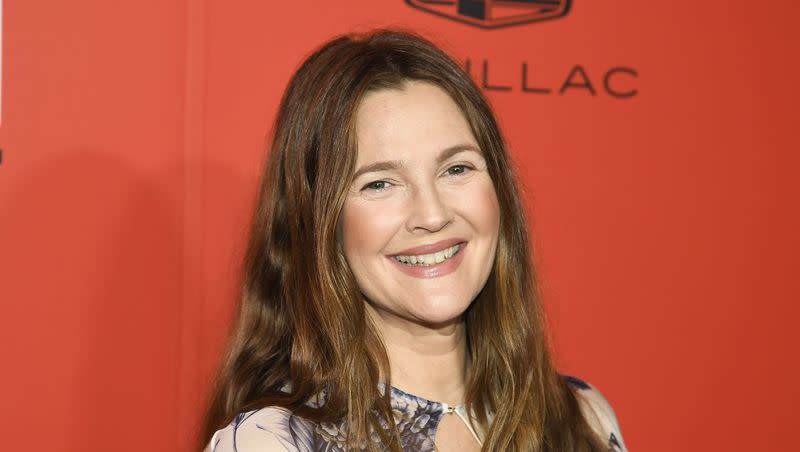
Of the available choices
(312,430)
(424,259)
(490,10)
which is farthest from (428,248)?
A: (490,10)

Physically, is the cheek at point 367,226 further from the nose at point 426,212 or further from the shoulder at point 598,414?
the shoulder at point 598,414

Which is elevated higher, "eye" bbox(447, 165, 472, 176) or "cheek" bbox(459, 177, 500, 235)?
"eye" bbox(447, 165, 472, 176)

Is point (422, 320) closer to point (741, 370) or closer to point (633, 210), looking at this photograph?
point (633, 210)

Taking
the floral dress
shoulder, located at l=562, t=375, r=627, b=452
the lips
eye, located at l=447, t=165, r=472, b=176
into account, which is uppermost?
eye, located at l=447, t=165, r=472, b=176

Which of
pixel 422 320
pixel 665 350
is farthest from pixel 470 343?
pixel 665 350

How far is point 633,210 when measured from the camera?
103 inches

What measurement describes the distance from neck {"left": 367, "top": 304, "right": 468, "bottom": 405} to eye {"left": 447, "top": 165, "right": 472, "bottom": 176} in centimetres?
27

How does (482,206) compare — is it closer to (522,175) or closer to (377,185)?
(377,185)

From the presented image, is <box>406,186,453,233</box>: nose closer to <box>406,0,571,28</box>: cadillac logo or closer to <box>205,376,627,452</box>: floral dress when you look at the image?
<box>205,376,627,452</box>: floral dress

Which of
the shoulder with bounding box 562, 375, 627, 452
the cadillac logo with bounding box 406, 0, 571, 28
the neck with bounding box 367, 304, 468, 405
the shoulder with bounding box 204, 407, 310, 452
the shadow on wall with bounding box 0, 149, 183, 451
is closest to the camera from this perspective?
the shoulder with bounding box 204, 407, 310, 452

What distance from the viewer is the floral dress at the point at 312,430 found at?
1.61 metres

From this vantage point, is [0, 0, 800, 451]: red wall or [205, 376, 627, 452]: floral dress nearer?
[205, 376, 627, 452]: floral dress

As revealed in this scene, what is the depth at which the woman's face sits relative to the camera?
5.60 ft

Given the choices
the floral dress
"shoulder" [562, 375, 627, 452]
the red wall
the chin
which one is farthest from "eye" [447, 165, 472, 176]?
the red wall
